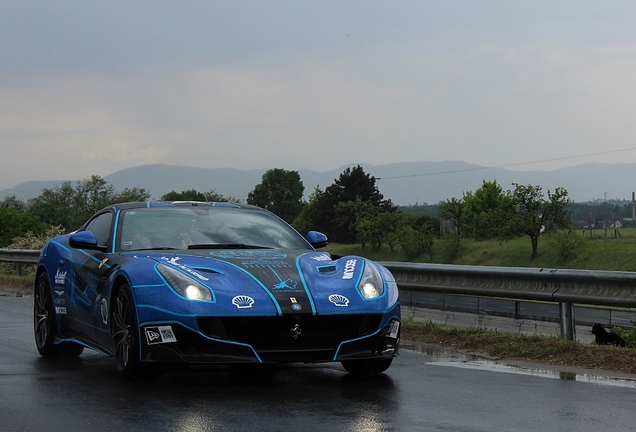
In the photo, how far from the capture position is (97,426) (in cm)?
561

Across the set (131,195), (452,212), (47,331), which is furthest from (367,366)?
(131,195)

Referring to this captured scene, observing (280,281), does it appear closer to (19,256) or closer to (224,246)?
(224,246)

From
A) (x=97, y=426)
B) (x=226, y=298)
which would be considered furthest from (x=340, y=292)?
(x=97, y=426)

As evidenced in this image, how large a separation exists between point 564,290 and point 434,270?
196 cm

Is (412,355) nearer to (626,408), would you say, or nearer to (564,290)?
(564,290)

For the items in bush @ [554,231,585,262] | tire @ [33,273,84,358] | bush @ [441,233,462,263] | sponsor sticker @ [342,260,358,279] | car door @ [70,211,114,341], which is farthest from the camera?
bush @ [441,233,462,263]

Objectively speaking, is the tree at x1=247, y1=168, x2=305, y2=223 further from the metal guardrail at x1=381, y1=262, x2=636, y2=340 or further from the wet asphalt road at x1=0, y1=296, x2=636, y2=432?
the wet asphalt road at x1=0, y1=296, x2=636, y2=432

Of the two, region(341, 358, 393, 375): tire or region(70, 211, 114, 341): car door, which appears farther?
region(70, 211, 114, 341): car door

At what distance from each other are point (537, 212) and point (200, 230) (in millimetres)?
97687

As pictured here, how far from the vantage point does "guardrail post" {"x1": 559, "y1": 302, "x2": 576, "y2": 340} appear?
9750mm

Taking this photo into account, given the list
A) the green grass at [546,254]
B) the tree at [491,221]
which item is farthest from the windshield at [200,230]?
the tree at [491,221]

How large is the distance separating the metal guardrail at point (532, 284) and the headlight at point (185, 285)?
3.84m

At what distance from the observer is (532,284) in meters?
10.0

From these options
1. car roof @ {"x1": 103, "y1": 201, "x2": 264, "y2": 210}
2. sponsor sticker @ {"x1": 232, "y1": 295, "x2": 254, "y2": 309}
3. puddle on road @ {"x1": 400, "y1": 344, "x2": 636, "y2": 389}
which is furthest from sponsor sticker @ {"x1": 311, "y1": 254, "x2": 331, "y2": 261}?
puddle on road @ {"x1": 400, "y1": 344, "x2": 636, "y2": 389}
